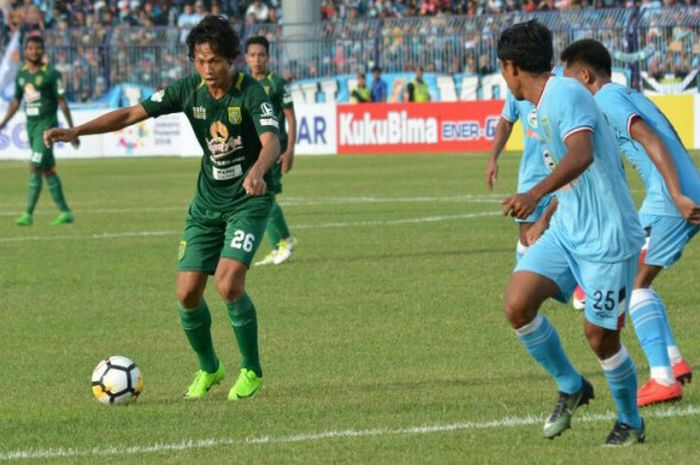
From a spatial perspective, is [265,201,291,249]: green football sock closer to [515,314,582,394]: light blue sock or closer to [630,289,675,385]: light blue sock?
[630,289,675,385]: light blue sock

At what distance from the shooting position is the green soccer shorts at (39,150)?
19.9m

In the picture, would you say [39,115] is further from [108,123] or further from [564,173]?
[564,173]

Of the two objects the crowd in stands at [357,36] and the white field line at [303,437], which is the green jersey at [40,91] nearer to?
the white field line at [303,437]

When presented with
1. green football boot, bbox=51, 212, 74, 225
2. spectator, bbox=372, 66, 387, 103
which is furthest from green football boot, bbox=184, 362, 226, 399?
spectator, bbox=372, 66, 387, 103

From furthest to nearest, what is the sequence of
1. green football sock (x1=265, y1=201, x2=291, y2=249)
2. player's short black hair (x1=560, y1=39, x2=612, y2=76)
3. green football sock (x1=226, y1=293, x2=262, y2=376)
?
green football sock (x1=265, y1=201, x2=291, y2=249), green football sock (x1=226, y1=293, x2=262, y2=376), player's short black hair (x1=560, y1=39, x2=612, y2=76)

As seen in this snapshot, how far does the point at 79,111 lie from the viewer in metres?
39.3

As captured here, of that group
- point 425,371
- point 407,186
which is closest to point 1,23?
point 407,186

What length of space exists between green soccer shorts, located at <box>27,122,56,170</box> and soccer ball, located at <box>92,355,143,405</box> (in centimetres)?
1207

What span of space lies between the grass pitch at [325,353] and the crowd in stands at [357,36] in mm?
16565

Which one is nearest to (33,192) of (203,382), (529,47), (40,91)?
(40,91)

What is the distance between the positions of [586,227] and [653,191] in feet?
5.69

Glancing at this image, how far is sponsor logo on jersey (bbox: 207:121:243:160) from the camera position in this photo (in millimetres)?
8352

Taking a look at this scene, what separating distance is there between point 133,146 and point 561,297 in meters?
32.9

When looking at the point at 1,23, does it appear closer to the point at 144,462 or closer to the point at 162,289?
the point at 162,289
